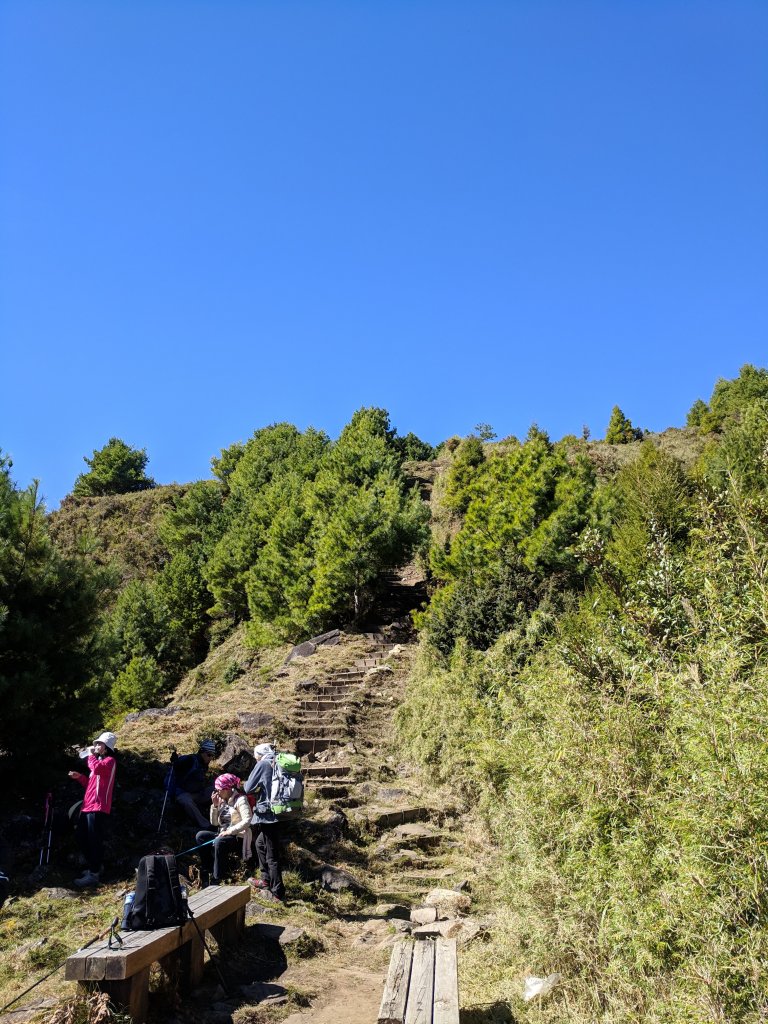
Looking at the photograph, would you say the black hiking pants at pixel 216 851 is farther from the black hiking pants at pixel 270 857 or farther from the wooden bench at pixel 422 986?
the wooden bench at pixel 422 986

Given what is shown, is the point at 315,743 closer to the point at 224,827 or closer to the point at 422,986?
the point at 224,827

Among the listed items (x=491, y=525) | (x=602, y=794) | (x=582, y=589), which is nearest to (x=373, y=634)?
(x=491, y=525)

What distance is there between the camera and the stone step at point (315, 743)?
13.7 meters

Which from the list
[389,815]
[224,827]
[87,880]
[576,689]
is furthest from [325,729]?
[576,689]

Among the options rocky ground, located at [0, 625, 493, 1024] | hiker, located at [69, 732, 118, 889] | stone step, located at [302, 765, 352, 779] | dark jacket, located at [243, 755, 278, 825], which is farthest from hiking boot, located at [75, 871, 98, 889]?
stone step, located at [302, 765, 352, 779]

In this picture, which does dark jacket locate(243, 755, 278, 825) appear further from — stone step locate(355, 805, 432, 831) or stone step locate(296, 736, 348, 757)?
stone step locate(296, 736, 348, 757)

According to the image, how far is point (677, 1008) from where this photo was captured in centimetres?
392

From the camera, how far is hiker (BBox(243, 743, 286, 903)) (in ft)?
24.6

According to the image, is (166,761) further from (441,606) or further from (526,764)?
(441,606)

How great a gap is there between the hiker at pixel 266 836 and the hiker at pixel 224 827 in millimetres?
126

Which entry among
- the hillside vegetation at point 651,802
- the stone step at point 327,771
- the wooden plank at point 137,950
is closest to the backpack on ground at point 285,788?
the wooden plank at point 137,950

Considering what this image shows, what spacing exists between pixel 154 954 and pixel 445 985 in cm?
190

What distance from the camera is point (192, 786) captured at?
30.9 ft

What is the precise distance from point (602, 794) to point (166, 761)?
760cm
